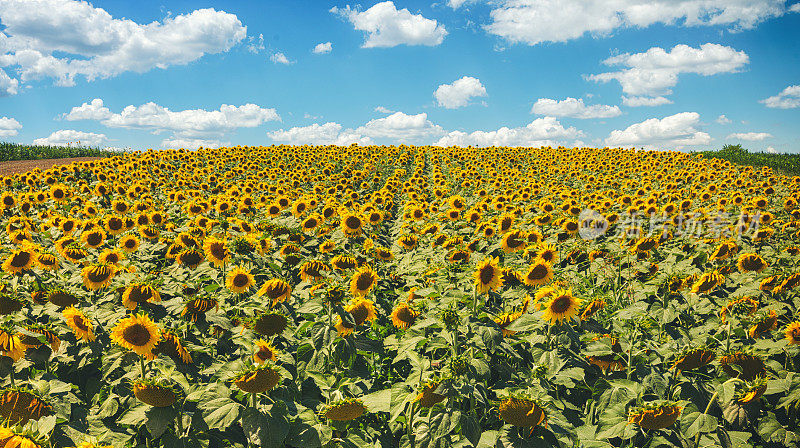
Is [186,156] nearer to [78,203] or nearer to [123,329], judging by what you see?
[78,203]

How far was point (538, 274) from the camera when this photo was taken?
4.29m

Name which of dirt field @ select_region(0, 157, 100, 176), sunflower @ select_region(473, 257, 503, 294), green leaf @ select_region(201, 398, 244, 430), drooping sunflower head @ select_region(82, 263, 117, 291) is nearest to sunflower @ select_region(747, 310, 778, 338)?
sunflower @ select_region(473, 257, 503, 294)

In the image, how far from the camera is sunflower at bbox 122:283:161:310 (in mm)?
3559

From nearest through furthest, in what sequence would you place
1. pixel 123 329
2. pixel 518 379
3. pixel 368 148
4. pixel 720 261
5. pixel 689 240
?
pixel 123 329 → pixel 518 379 → pixel 720 261 → pixel 689 240 → pixel 368 148

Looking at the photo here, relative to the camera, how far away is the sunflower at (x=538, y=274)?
13.9 ft

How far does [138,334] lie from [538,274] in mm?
3541

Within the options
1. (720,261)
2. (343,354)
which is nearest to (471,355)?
(343,354)

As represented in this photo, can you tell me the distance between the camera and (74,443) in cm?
261

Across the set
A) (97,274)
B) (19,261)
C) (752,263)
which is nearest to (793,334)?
(752,263)

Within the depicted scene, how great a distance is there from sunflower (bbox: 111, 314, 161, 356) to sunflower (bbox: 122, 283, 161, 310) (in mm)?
691

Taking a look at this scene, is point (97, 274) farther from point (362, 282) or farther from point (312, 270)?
point (362, 282)

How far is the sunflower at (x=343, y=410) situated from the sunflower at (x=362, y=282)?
1511mm

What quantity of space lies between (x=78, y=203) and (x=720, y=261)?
15.5m

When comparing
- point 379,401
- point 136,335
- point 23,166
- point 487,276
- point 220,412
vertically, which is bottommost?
point 379,401
